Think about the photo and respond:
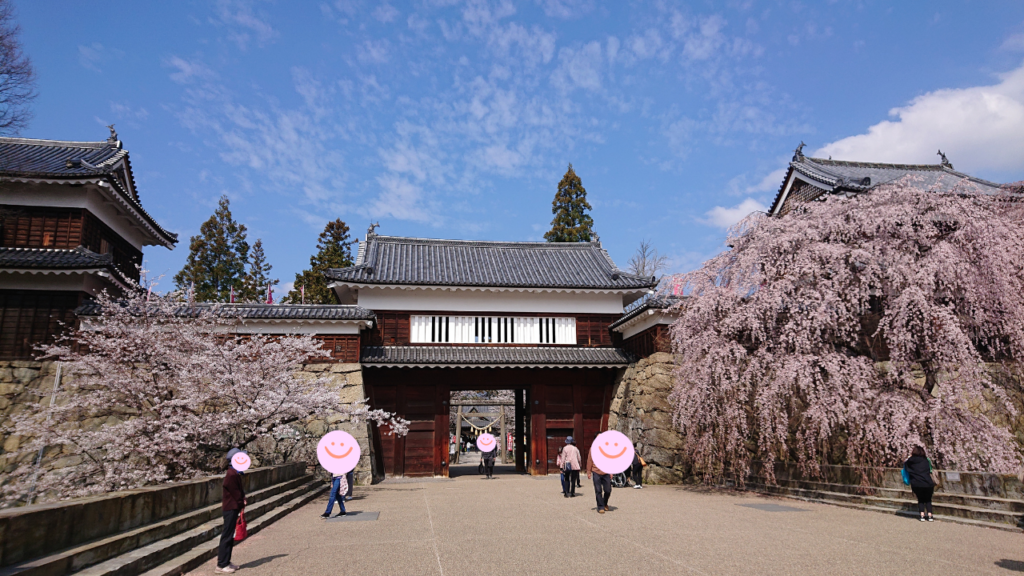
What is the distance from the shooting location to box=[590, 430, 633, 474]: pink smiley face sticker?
11.1 meters

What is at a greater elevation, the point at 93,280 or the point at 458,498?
the point at 93,280

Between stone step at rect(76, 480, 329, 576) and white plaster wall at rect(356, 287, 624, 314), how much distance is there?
401 inches

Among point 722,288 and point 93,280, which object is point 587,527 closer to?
point 722,288

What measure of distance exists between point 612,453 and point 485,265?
14.9 meters

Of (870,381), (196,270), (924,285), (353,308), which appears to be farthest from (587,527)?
(196,270)

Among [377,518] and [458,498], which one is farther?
[458,498]

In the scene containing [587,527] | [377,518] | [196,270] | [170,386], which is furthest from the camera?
[196,270]

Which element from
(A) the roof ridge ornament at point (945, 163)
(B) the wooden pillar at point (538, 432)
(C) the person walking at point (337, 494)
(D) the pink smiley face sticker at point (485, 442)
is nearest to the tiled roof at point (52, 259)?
(C) the person walking at point (337, 494)

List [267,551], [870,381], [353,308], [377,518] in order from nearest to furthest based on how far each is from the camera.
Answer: [267,551] → [377,518] → [870,381] → [353,308]

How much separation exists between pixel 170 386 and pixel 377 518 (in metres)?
6.08

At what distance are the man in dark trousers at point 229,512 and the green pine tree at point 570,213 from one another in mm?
31971

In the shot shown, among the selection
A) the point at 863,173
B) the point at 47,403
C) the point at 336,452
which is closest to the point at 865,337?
the point at 336,452

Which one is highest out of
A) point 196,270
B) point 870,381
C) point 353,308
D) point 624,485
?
point 196,270

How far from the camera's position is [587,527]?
32.9 feet
